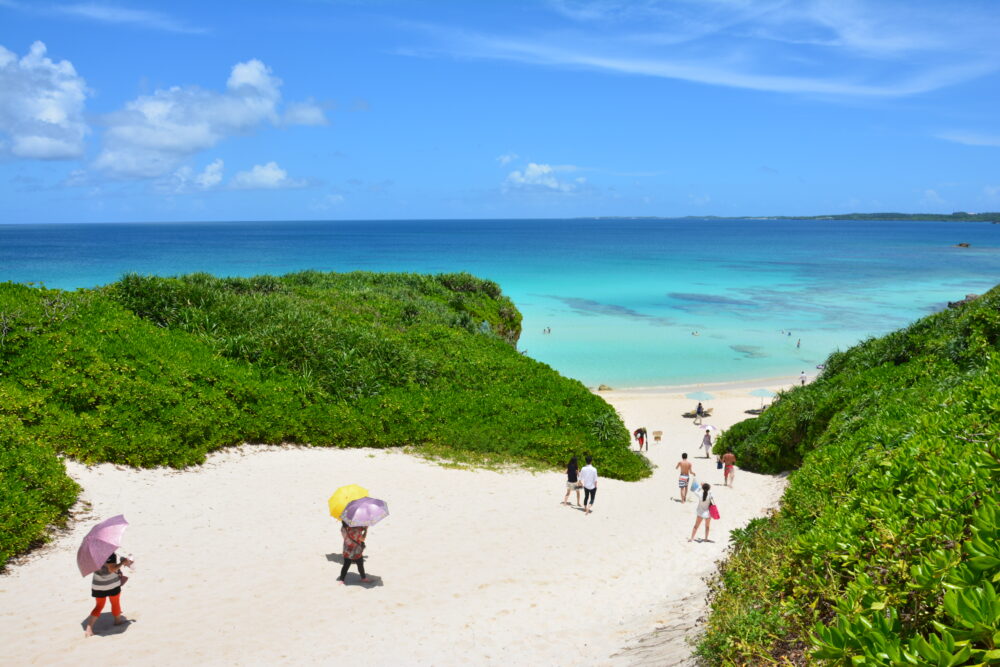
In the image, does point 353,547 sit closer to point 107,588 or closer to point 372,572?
point 372,572

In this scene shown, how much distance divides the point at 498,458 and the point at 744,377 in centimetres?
3223

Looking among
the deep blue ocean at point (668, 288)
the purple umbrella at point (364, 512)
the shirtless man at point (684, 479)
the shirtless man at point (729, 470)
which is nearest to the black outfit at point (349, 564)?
the purple umbrella at point (364, 512)

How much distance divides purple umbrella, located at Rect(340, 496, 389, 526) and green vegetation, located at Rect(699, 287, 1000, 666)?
5.44m

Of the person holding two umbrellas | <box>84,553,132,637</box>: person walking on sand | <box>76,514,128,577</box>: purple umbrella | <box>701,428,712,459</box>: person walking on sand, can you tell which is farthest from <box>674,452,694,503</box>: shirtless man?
<box>76,514,128,577</box>: purple umbrella

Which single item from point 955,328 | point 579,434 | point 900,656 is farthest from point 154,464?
point 955,328

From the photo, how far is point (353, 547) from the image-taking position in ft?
34.1

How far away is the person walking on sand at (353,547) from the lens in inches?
406

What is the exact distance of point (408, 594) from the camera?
10.3 m

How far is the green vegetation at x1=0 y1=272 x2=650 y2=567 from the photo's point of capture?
523 inches

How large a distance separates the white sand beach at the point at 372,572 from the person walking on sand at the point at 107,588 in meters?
0.24

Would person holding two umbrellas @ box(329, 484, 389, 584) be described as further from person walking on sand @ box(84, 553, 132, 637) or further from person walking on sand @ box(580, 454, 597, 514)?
person walking on sand @ box(580, 454, 597, 514)

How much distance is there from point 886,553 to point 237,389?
1578cm

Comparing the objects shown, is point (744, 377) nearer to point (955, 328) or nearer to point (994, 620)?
point (955, 328)

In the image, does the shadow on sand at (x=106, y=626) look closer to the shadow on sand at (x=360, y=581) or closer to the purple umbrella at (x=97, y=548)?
the purple umbrella at (x=97, y=548)
